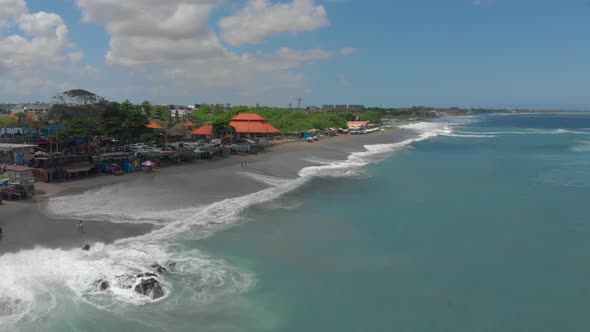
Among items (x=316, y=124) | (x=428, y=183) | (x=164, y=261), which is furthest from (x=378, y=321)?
(x=316, y=124)

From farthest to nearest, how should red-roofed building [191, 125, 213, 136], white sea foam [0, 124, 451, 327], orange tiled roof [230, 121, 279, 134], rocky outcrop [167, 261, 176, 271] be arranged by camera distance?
orange tiled roof [230, 121, 279, 134]
red-roofed building [191, 125, 213, 136]
rocky outcrop [167, 261, 176, 271]
white sea foam [0, 124, 451, 327]

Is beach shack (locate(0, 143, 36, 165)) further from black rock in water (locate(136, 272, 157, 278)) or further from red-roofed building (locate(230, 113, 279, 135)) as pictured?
red-roofed building (locate(230, 113, 279, 135))

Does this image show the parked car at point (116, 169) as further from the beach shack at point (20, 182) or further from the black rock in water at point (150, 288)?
the black rock in water at point (150, 288)

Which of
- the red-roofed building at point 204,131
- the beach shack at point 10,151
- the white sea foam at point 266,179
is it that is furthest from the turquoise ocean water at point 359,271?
the red-roofed building at point 204,131

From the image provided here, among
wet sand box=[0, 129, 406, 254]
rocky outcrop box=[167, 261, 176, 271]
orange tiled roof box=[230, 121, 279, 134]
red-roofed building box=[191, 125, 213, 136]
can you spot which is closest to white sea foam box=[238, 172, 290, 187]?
wet sand box=[0, 129, 406, 254]

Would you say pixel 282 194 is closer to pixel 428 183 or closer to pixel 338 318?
pixel 428 183

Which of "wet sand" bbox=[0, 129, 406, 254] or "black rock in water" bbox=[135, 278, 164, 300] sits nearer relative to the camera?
"black rock in water" bbox=[135, 278, 164, 300]

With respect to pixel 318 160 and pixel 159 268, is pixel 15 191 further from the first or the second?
pixel 318 160
